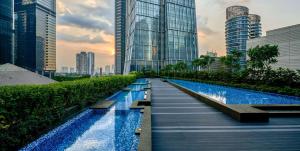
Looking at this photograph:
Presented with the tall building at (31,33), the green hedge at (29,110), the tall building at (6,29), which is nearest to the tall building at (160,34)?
the tall building at (6,29)

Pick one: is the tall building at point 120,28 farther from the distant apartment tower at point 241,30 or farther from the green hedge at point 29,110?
the green hedge at point 29,110

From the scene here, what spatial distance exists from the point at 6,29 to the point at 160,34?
2275 inches

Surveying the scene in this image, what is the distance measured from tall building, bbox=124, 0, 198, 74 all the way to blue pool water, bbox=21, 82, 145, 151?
68.7 meters

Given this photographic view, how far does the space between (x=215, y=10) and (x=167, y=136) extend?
162 ft

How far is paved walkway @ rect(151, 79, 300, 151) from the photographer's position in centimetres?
535

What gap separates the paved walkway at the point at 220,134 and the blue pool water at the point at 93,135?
0.94 m

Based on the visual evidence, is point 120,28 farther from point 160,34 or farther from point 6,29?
point 6,29

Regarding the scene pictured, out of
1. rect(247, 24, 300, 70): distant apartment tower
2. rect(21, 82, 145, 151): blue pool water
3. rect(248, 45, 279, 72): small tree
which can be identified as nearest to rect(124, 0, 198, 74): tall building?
rect(247, 24, 300, 70): distant apartment tower

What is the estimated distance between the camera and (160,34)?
90250 mm

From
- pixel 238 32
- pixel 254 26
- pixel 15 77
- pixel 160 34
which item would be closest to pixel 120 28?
pixel 160 34

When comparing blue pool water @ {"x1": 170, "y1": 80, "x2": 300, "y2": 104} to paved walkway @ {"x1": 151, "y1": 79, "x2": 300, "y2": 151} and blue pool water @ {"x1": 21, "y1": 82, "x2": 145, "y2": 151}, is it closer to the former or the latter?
paved walkway @ {"x1": 151, "y1": 79, "x2": 300, "y2": 151}

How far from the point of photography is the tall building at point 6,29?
84.8 m

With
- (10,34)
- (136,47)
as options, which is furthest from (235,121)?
(10,34)

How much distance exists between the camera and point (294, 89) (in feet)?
59.8
